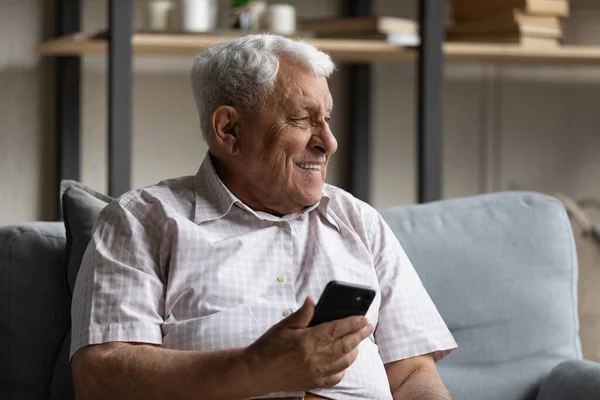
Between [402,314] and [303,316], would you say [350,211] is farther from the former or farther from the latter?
[303,316]

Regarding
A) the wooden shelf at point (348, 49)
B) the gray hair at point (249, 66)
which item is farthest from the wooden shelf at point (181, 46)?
the gray hair at point (249, 66)

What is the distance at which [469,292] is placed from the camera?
1.86 m

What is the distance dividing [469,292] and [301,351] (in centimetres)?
63

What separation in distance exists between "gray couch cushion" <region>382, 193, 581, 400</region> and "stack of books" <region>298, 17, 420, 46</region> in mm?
722

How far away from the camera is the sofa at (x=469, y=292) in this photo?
1.64 meters

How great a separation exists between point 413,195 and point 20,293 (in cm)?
175

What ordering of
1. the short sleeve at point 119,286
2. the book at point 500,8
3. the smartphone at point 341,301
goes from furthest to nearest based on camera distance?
1. the book at point 500,8
2. the short sleeve at point 119,286
3. the smartphone at point 341,301

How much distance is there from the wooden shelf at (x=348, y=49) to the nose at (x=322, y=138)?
0.76 meters

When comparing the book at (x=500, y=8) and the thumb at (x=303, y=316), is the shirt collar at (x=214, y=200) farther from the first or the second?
the book at (x=500, y=8)

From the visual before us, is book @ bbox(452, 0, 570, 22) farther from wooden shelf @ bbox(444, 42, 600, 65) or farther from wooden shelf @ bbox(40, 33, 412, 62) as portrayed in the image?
wooden shelf @ bbox(40, 33, 412, 62)

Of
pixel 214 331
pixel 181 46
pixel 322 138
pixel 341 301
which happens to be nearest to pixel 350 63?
pixel 181 46

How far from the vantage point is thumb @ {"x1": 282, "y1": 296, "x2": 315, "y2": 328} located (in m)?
1.29

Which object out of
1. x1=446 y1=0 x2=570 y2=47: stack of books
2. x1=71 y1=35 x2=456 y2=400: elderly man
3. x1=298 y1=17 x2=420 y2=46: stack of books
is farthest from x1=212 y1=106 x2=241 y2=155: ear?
x1=446 y1=0 x2=570 y2=47: stack of books

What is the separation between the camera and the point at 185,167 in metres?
2.89
